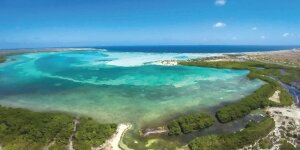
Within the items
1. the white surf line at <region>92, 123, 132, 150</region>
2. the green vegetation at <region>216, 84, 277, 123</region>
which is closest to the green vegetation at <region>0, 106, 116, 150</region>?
the white surf line at <region>92, 123, 132, 150</region>

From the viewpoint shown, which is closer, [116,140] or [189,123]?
[116,140]

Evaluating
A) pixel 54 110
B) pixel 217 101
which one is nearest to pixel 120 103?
pixel 54 110

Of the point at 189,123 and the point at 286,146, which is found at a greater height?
the point at 189,123

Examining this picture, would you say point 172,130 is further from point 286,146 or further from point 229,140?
point 286,146

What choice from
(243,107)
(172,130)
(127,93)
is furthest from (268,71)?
(172,130)

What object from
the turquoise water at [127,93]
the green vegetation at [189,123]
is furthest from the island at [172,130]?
the turquoise water at [127,93]

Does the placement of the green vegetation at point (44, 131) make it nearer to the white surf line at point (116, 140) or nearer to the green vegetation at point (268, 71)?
the white surf line at point (116, 140)

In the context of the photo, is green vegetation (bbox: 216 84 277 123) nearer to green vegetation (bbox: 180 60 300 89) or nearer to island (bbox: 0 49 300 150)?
island (bbox: 0 49 300 150)
